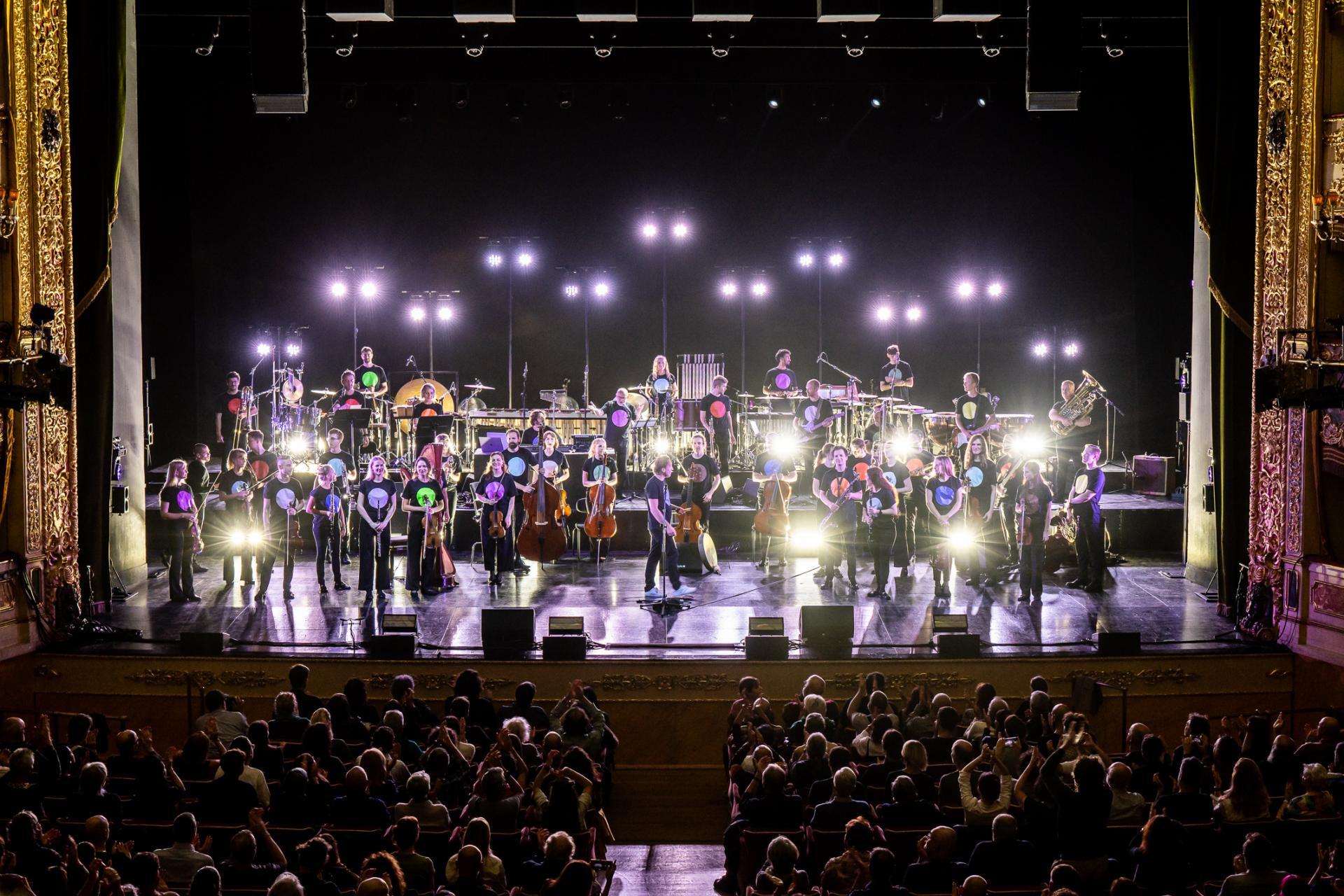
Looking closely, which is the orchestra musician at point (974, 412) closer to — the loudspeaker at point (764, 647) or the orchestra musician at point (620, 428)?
the orchestra musician at point (620, 428)

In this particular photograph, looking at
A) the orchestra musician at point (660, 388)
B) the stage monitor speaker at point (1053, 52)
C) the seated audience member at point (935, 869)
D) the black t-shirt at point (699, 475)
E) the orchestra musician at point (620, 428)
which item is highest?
the stage monitor speaker at point (1053, 52)

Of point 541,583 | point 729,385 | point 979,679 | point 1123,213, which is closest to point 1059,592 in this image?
point 979,679

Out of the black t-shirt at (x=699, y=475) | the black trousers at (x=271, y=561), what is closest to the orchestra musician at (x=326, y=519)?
the black trousers at (x=271, y=561)

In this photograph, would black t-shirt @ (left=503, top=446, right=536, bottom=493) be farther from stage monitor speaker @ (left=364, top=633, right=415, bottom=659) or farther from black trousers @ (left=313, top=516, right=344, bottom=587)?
stage monitor speaker @ (left=364, top=633, right=415, bottom=659)

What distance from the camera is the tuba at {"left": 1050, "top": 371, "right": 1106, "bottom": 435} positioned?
1798 cm

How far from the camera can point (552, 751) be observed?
6.97 m

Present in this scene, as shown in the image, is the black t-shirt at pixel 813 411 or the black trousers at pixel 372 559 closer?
the black trousers at pixel 372 559

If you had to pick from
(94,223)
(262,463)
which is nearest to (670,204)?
(262,463)

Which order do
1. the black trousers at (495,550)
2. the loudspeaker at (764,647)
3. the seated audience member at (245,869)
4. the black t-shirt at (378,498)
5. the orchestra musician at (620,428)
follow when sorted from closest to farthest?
the seated audience member at (245,869), the loudspeaker at (764,647), the black t-shirt at (378,498), the black trousers at (495,550), the orchestra musician at (620,428)

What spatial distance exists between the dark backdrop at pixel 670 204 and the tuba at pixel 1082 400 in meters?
0.53

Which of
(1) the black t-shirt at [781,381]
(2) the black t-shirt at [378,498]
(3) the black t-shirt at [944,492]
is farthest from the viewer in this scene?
(1) the black t-shirt at [781,381]

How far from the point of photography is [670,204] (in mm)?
20719

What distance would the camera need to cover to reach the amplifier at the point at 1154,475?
16.5 m

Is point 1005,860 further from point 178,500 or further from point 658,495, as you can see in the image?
point 178,500
